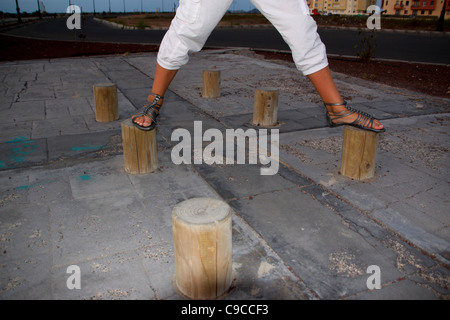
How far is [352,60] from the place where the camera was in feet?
33.0

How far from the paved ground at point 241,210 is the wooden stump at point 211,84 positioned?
2.52ft

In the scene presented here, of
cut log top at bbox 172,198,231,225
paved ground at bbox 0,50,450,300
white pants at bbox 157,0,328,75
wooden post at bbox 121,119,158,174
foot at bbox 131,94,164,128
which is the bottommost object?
paved ground at bbox 0,50,450,300

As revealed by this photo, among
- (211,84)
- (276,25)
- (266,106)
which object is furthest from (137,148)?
(211,84)

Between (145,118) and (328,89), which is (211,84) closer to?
(145,118)

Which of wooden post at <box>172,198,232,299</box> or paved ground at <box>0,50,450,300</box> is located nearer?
A: wooden post at <box>172,198,232,299</box>

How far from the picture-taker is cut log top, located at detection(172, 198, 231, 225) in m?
1.64

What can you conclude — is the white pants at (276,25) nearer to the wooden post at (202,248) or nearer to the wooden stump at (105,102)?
the wooden post at (202,248)

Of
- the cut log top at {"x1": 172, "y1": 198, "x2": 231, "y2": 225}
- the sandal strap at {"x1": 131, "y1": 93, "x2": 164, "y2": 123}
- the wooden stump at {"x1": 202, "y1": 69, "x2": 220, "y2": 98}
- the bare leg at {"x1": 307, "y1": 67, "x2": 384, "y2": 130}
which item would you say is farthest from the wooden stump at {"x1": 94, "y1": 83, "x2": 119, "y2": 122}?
the cut log top at {"x1": 172, "y1": 198, "x2": 231, "y2": 225}

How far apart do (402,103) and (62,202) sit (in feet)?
16.2

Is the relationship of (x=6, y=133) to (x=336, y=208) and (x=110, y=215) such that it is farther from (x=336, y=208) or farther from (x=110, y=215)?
(x=336, y=208)

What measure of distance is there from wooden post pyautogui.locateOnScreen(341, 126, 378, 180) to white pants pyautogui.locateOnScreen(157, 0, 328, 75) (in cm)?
64

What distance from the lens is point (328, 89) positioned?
108 inches

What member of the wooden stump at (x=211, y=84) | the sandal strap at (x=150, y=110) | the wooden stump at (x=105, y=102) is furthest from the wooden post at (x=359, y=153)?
the wooden stump at (x=211, y=84)

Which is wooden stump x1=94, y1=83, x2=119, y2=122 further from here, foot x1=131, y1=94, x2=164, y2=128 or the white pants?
the white pants
